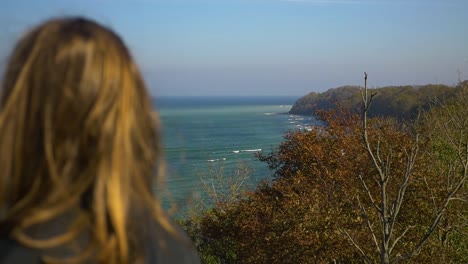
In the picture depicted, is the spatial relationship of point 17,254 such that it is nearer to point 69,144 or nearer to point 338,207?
point 69,144

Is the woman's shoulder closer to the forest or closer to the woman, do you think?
the woman

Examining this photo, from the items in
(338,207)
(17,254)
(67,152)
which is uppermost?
(67,152)

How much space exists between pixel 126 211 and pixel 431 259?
26.7 ft

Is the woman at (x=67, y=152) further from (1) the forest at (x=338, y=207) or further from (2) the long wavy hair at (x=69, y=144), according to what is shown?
(1) the forest at (x=338, y=207)

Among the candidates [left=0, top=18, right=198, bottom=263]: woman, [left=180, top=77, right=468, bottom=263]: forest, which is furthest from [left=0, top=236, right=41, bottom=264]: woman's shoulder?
[left=180, top=77, right=468, bottom=263]: forest

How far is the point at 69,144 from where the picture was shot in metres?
1.04

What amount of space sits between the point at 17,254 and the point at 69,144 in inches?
9.0

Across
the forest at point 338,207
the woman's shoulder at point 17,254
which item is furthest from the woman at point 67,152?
the forest at point 338,207

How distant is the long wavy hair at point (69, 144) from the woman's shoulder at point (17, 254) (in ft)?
0.06

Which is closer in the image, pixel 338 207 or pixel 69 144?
pixel 69 144

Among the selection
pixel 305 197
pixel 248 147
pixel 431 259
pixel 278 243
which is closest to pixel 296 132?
pixel 305 197

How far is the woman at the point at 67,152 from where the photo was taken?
3.33ft

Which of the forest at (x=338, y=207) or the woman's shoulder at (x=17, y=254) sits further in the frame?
the forest at (x=338, y=207)

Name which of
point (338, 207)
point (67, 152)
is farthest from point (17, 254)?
point (338, 207)
